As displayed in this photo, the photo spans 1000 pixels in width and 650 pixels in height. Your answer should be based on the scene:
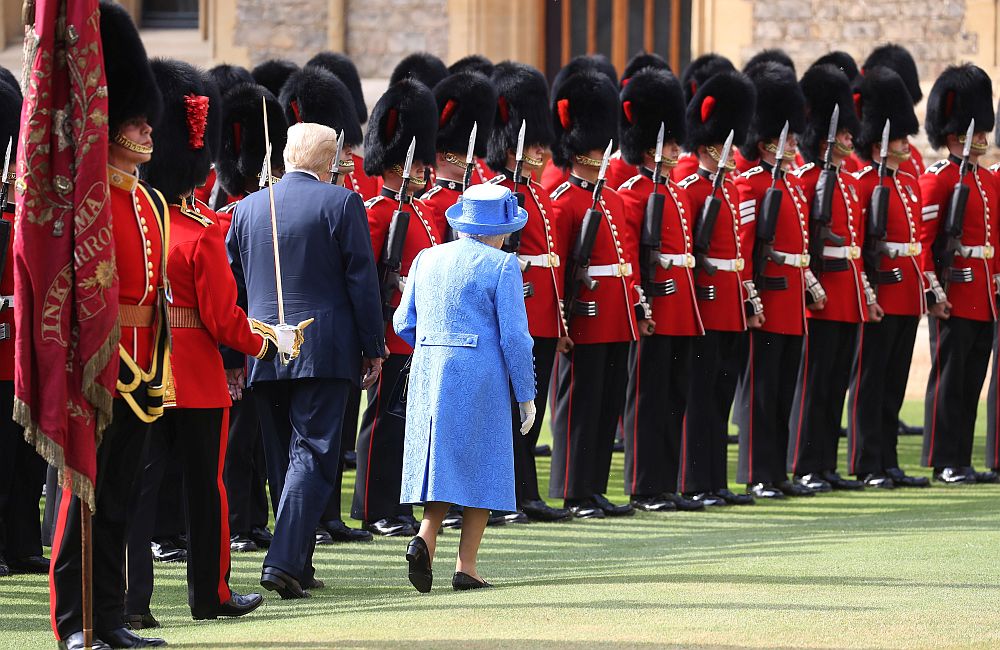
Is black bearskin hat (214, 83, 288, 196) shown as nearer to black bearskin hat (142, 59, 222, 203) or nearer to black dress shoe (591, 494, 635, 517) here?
black bearskin hat (142, 59, 222, 203)

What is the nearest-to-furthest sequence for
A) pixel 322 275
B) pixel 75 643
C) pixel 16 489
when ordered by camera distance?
pixel 75 643 → pixel 322 275 → pixel 16 489

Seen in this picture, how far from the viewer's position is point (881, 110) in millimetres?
8930

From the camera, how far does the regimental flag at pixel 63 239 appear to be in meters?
4.33

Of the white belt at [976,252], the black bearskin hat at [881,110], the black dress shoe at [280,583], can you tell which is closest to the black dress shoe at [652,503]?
the white belt at [976,252]

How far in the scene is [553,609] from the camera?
16.9ft

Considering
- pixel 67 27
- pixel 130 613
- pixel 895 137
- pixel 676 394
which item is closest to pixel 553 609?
pixel 130 613

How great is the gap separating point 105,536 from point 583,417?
317 centimetres

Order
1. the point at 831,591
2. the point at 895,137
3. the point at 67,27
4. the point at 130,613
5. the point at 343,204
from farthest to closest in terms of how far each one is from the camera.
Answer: the point at 895,137, the point at 343,204, the point at 831,591, the point at 130,613, the point at 67,27

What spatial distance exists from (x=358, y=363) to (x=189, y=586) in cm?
98

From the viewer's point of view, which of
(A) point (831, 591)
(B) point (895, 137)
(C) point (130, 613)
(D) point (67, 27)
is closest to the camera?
(D) point (67, 27)

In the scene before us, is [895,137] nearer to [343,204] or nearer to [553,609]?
[343,204]

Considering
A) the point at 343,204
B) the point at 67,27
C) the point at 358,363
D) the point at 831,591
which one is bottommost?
the point at 831,591

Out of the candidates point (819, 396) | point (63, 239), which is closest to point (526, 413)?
point (63, 239)

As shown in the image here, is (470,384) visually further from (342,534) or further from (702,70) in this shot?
(702,70)
